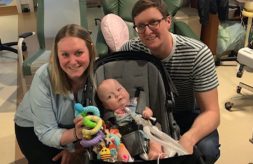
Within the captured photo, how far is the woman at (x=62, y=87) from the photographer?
5.14 ft

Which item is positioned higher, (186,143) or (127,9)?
(127,9)

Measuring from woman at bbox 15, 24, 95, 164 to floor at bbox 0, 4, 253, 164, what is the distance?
83 centimetres

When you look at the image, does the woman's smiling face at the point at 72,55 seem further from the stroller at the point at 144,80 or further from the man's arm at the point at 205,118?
the man's arm at the point at 205,118

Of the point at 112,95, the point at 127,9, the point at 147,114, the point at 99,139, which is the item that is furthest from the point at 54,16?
the point at 99,139

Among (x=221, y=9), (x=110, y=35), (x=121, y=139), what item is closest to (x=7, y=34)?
(x=110, y=35)

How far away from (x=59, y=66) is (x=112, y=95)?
0.29 metres

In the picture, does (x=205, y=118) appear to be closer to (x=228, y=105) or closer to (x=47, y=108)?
(x=47, y=108)

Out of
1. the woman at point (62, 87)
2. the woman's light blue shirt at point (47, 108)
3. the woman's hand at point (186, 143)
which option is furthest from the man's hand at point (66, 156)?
the woman's hand at point (186, 143)

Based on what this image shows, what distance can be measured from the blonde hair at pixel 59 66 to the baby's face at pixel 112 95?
7cm

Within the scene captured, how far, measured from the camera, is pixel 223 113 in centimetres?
280

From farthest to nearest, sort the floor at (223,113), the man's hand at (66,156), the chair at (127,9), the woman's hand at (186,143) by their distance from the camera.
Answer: the chair at (127,9) → the floor at (223,113) → the man's hand at (66,156) → the woman's hand at (186,143)

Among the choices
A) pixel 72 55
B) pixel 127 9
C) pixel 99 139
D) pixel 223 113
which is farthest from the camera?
pixel 127 9

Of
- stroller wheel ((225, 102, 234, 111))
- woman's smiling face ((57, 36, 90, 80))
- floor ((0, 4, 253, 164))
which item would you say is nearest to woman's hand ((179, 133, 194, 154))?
woman's smiling face ((57, 36, 90, 80))

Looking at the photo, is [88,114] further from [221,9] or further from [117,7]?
[221,9]
